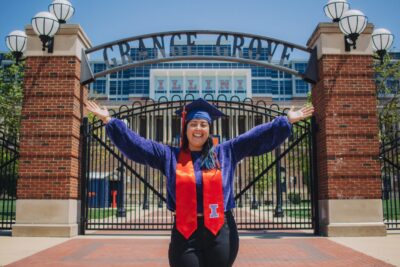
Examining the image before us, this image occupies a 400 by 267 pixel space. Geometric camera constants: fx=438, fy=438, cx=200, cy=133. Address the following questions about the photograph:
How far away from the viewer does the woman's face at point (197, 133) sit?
10.2ft

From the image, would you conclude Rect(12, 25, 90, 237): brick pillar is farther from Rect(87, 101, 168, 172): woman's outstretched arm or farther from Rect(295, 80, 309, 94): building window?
Rect(295, 80, 309, 94): building window

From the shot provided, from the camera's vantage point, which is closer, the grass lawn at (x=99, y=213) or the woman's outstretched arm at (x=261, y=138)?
the woman's outstretched arm at (x=261, y=138)

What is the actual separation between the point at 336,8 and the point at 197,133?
868cm

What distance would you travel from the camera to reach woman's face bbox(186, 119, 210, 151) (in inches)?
122

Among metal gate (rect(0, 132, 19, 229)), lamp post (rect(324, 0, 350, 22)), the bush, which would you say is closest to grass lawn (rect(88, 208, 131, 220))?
metal gate (rect(0, 132, 19, 229))

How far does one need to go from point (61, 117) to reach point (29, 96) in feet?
3.13

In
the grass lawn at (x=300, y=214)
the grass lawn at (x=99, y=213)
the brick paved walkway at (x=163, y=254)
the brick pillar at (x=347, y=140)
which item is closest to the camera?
the brick paved walkway at (x=163, y=254)

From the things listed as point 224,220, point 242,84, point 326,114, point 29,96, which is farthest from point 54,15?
point 242,84

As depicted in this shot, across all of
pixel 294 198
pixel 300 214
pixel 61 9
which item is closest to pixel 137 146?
pixel 300 214

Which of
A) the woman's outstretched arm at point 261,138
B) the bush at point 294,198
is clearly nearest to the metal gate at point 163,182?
the bush at point 294,198

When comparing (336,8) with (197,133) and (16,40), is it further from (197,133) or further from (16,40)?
(197,133)

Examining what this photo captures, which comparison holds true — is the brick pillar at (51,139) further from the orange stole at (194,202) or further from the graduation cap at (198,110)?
the orange stole at (194,202)

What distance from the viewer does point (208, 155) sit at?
310 centimetres

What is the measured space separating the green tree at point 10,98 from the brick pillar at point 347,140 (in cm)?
1114
